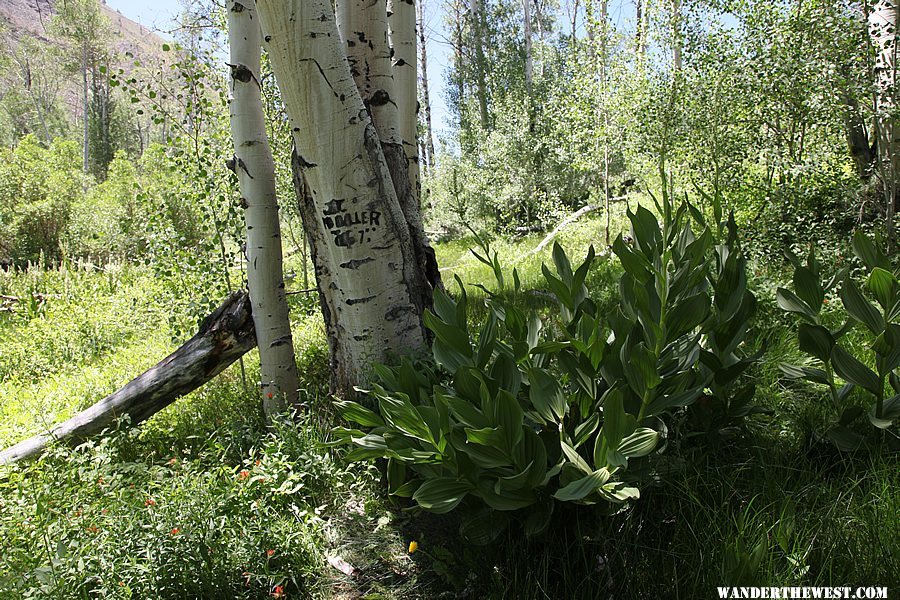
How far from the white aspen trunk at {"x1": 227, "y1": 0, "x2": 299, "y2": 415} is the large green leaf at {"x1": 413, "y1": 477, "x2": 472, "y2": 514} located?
1.74m

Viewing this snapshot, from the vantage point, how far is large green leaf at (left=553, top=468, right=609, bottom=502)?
1.24 meters

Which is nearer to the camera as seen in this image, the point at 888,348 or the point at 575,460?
the point at 575,460

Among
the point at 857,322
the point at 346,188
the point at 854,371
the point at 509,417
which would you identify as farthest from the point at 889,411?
the point at 346,188

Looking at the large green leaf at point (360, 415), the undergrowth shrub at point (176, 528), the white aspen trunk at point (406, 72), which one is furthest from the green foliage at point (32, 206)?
the large green leaf at point (360, 415)

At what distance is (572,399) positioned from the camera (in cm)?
163

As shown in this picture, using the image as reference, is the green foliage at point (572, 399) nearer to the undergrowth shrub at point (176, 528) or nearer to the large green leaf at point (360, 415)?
the large green leaf at point (360, 415)

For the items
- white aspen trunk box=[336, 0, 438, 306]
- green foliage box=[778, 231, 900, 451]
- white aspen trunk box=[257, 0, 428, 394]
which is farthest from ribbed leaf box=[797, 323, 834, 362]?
white aspen trunk box=[336, 0, 438, 306]

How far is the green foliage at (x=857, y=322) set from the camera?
155cm

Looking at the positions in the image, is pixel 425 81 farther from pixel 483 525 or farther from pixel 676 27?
pixel 483 525

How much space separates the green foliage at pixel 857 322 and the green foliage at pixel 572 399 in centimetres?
18

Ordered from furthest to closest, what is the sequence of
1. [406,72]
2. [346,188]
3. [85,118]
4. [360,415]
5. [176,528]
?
[85,118] → [406,72] → [346,188] → [176,528] → [360,415]

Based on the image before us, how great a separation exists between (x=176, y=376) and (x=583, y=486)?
2.70 metres

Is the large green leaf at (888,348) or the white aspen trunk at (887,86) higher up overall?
the white aspen trunk at (887,86)

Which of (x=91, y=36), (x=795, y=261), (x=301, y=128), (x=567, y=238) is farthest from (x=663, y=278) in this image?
(x=91, y=36)
